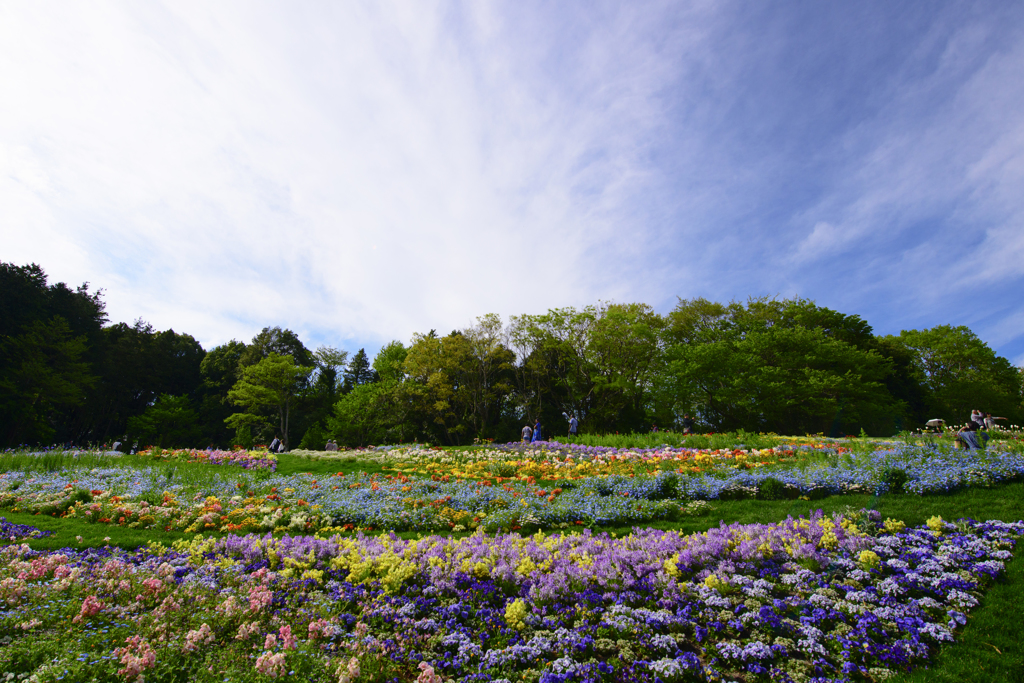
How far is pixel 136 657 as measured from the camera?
137 inches

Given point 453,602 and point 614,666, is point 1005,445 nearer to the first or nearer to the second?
point 614,666

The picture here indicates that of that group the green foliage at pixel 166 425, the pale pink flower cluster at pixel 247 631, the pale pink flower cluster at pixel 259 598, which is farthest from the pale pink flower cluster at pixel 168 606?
the green foliage at pixel 166 425

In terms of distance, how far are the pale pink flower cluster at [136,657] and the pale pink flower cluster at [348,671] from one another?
1421mm

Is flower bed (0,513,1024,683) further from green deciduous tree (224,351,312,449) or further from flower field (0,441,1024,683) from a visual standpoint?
green deciduous tree (224,351,312,449)

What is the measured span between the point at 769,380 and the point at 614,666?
93.9 ft

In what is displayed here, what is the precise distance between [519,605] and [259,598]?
279 cm

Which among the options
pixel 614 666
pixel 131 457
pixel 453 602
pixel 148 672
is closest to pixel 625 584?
pixel 614 666

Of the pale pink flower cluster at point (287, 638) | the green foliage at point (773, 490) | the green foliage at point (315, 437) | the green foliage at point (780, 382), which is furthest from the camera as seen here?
the green foliage at point (315, 437)

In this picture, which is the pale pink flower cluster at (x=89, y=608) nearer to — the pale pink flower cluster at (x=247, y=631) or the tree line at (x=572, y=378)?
the pale pink flower cluster at (x=247, y=631)

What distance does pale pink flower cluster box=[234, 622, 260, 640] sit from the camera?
13.3 feet

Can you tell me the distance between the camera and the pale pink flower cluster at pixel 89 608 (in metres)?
4.16

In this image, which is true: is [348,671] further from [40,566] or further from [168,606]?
[40,566]

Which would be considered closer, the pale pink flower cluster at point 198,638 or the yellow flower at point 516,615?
the pale pink flower cluster at point 198,638

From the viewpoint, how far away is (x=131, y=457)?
50.6 ft
